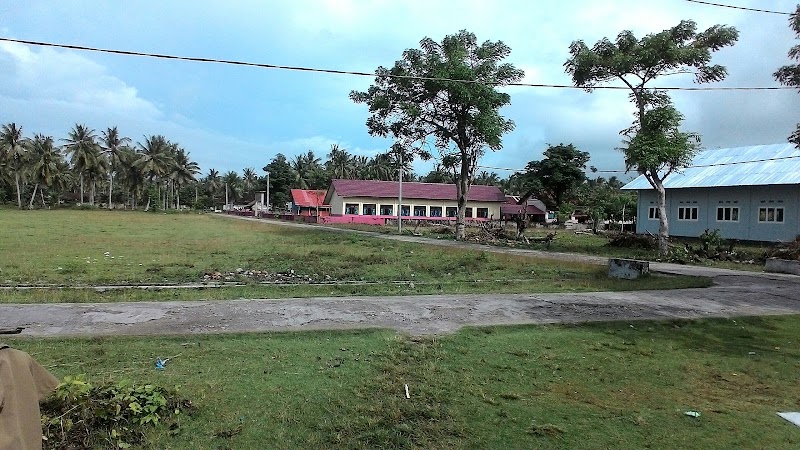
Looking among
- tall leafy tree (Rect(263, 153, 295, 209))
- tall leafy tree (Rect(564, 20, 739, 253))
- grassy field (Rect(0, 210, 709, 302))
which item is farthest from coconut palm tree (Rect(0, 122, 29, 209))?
tall leafy tree (Rect(564, 20, 739, 253))

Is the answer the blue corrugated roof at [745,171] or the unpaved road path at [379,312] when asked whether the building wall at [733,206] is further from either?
the unpaved road path at [379,312]

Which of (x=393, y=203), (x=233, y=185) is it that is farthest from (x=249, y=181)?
(x=393, y=203)

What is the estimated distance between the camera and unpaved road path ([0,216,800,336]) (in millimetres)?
7542

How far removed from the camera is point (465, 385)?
5.27 m

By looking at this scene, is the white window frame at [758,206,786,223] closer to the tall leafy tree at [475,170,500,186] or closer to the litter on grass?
the litter on grass

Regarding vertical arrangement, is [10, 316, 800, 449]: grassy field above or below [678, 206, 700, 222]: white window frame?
below

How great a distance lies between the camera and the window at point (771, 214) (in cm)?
2949

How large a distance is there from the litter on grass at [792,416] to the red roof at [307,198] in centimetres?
6569

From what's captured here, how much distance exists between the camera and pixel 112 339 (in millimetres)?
6660

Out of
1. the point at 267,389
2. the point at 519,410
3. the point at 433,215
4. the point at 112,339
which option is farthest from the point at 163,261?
the point at 433,215

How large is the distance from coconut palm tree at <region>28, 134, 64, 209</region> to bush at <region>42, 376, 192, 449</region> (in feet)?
262

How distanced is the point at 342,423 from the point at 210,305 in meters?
5.47

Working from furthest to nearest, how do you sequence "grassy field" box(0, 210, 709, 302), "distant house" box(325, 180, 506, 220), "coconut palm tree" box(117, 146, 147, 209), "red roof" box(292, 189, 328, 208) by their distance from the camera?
"coconut palm tree" box(117, 146, 147, 209)
"red roof" box(292, 189, 328, 208)
"distant house" box(325, 180, 506, 220)
"grassy field" box(0, 210, 709, 302)

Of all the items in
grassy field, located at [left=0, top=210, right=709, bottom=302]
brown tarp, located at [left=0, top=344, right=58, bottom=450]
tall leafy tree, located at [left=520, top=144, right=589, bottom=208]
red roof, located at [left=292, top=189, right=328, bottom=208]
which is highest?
tall leafy tree, located at [left=520, top=144, right=589, bottom=208]
